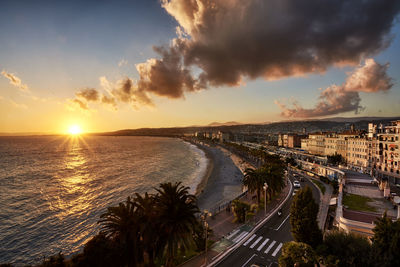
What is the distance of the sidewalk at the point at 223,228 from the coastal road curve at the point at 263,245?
1154mm

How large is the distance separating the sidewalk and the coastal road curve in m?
1.15

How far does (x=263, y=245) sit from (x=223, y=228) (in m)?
6.52

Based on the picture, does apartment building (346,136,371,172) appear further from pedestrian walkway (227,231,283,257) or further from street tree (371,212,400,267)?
street tree (371,212,400,267)

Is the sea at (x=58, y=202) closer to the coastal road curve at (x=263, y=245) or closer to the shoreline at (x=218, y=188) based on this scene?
the shoreline at (x=218, y=188)

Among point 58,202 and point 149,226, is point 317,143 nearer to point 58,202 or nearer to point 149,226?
point 149,226

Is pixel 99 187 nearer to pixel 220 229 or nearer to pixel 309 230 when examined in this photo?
pixel 220 229

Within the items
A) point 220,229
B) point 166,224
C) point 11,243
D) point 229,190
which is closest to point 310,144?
point 229,190

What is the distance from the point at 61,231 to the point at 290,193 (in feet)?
154

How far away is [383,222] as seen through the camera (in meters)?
16.2

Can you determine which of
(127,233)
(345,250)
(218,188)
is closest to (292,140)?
(218,188)

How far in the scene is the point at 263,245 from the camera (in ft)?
80.5

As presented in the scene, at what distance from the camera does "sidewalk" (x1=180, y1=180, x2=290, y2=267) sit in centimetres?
2230

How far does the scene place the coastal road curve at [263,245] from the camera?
21.5 m

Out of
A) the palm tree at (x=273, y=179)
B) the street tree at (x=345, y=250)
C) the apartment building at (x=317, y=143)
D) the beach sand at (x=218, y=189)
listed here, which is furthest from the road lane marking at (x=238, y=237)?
the apartment building at (x=317, y=143)
